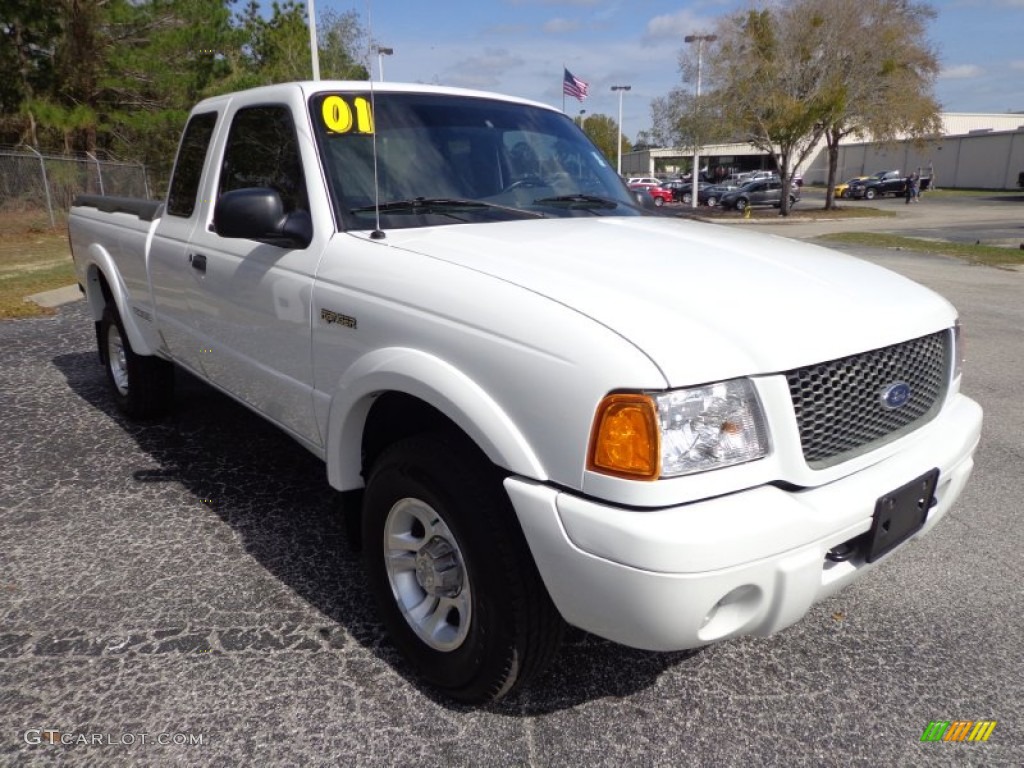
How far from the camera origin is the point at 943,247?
57.4 feet

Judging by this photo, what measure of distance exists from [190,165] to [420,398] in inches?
101

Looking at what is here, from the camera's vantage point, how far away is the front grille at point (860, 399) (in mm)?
1960

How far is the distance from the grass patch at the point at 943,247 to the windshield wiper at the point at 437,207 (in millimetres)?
14444

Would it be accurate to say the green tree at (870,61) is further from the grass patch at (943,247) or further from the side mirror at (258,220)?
the side mirror at (258,220)

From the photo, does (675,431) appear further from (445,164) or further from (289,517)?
(289,517)

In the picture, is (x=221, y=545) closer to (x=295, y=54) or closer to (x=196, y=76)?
(x=196, y=76)

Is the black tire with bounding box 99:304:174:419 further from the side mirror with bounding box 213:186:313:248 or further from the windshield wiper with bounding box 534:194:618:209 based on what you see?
the windshield wiper with bounding box 534:194:618:209

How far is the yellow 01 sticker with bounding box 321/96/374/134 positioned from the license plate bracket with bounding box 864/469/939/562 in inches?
87.7

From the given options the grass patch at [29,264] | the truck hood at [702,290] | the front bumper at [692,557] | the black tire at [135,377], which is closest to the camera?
the front bumper at [692,557]

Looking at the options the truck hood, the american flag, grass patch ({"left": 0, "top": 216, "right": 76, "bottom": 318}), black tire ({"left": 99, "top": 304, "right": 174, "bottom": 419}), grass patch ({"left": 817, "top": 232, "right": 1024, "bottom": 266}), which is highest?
the american flag

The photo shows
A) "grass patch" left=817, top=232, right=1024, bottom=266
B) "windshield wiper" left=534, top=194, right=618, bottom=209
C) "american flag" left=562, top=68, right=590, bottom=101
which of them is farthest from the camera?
"american flag" left=562, top=68, right=590, bottom=101

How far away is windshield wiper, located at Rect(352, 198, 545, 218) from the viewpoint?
2793mm

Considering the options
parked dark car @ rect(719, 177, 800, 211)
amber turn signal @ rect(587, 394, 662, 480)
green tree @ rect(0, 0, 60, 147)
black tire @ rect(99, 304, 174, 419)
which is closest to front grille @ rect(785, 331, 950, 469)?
amber turn signal @ rect(587, 394, 662, 480)

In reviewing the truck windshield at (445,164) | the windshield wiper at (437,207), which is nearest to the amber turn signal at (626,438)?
the truck windshield at (445,164)
